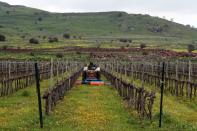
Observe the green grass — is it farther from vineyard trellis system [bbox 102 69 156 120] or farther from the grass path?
vineyard trellis system [bbox 102 69 156 120]

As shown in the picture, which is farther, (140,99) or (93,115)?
(140,99)

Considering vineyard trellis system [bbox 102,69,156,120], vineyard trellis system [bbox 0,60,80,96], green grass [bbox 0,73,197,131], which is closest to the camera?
green grass [bbox 0,73,197,131]

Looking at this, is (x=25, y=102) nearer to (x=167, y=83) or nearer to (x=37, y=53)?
(x=167, y=83)

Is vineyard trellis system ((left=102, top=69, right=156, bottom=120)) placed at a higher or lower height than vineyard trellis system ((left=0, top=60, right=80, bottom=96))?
higher

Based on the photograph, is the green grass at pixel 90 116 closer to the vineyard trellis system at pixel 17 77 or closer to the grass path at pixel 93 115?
the grass path at pixel 93 115

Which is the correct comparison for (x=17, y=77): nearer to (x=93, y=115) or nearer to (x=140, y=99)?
(x=93, y=115)

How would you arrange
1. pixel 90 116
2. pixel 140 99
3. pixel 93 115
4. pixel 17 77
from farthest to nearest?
pixel 17 77 → pixel 140 99 → pixel 93 115 → pixel 90 116

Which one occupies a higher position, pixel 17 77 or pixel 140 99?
pixel 140 99

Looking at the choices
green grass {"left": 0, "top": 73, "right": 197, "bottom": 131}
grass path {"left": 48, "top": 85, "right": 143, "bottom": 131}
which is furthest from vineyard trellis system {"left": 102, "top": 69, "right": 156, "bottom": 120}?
grass path {"left": 48, "top": 85, "right": 143, "bottom": 131}

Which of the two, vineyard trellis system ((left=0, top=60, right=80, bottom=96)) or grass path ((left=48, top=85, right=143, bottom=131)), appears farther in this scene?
vineyard trellis system ((left=0, top=60, right=80, bottom=96))

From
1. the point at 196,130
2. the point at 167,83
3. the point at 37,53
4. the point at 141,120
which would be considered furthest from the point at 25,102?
the point at 37,53

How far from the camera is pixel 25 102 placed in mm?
32625

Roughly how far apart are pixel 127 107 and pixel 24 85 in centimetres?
1912

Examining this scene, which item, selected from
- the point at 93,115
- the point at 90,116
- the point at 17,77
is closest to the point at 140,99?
the point at 93,115
